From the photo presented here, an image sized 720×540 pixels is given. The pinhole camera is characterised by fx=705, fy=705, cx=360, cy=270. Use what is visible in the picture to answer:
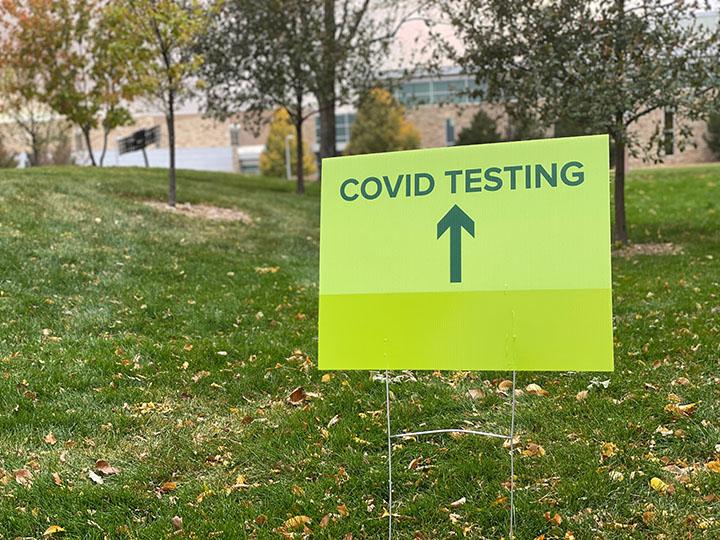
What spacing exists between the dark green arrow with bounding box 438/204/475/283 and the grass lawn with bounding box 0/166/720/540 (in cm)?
121

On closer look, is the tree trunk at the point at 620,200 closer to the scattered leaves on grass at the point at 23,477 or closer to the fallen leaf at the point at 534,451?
the fallen leaf at the point at 534,451

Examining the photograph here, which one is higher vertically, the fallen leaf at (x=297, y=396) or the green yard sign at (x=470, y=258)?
the green yard sign at (x=470, y=258)

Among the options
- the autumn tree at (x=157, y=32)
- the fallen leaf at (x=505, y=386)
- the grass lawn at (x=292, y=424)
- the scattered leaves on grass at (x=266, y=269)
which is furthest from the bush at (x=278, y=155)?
the fallen leaf at (x=505, y=386)

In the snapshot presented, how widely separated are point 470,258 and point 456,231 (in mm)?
130

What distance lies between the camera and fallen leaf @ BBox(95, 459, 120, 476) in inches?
150

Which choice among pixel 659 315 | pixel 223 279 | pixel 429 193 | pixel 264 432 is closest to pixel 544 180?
pixel 429 193

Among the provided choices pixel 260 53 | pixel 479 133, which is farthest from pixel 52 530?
pixel 479 133

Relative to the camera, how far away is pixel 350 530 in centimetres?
329

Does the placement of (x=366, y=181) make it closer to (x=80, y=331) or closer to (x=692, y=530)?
(x=692, y=530)

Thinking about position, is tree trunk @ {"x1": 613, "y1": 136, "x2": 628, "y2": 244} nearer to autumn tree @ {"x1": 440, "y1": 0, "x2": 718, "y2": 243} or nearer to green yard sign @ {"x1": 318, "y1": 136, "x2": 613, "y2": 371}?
autumn tree @ {"x1": 440, "y1": 0, "x2": 718, "y2": 243}

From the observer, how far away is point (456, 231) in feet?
9.78

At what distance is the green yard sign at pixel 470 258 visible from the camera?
2.82 metres

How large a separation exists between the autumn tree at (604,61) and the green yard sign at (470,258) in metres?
6.84

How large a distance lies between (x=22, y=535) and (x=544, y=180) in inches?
112
